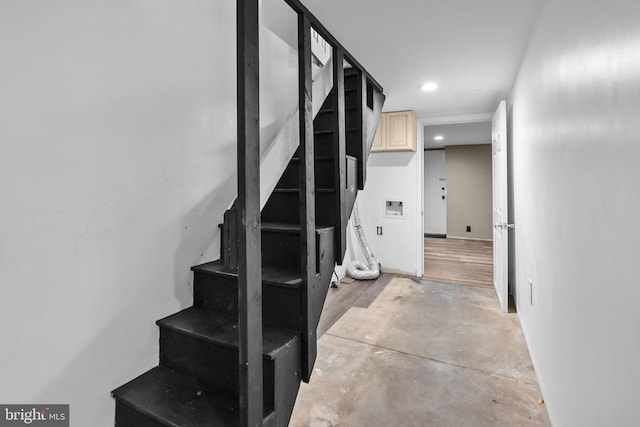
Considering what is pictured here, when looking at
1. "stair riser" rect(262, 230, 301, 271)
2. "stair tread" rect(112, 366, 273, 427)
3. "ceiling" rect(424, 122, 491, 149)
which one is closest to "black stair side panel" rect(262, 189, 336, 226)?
"stair riser" rect(262, 230, 301, 271)

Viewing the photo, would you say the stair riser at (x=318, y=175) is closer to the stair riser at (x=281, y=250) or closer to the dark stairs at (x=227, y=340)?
the dark stairs at (x=227, y=340)

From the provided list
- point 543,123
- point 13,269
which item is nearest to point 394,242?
point 543,123

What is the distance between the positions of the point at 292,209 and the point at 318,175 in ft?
1.05

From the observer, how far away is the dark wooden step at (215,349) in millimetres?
1226

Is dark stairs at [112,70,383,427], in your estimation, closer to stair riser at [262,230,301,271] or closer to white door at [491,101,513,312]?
stair riser at [262,230,301,271]

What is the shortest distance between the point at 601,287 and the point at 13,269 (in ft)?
6.35

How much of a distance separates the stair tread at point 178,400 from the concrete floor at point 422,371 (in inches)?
26.4

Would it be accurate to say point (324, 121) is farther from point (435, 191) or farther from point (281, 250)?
point (435, 191)

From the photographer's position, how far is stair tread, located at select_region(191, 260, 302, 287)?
4.59 ft

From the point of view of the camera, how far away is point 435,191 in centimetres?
838

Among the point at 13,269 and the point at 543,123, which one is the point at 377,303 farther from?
the point at 13,269

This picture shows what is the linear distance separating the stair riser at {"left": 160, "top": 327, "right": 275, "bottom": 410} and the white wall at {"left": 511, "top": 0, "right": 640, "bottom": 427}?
3.59 feet

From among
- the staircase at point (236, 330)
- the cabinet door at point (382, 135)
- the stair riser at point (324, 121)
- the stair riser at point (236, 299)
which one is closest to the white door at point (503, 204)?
the cabinet door at point (382, 135)

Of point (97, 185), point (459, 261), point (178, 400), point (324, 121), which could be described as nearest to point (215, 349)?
point (178, 400)
